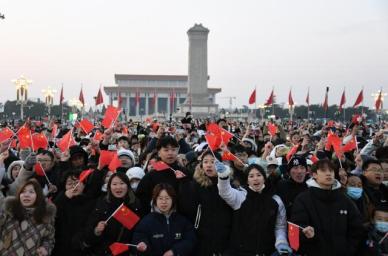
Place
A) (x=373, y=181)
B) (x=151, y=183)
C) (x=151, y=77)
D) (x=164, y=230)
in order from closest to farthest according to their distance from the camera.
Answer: (x=164, y=230), (x=151, y=183), (x=373, y=181), (x=151, y=77)

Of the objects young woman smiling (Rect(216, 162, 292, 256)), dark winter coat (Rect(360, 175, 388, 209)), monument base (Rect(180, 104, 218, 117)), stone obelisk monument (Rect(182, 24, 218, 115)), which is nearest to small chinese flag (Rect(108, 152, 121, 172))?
young woman smiling (Rect(216, 162, 292, 256))

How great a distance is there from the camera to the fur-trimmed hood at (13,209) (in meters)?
4.35

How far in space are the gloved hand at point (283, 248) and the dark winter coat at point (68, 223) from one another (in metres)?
1.80

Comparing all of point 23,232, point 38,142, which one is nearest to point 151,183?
point 23,232

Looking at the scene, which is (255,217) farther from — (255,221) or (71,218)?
(71,218)

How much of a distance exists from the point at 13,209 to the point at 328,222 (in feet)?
8.77

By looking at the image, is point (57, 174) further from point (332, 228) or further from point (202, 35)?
point (202, 35)

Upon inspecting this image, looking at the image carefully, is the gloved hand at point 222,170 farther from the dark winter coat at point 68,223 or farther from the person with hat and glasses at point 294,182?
the dark winter coat at point 68,223

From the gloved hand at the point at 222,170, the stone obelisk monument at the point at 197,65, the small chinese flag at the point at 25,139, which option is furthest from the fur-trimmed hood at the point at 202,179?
the stone obelisk monument at the point at 197,65

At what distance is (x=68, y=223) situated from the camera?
478cm

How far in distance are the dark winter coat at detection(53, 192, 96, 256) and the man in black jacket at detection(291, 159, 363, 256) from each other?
6.48 ft

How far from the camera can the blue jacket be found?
4.37 meters

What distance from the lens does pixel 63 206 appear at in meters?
4.84

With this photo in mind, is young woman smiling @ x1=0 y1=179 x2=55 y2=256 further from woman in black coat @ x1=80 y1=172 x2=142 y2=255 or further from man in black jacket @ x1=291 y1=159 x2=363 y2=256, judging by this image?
man in black jacket @ x1=291 y1=159 x2=363 y2=256
